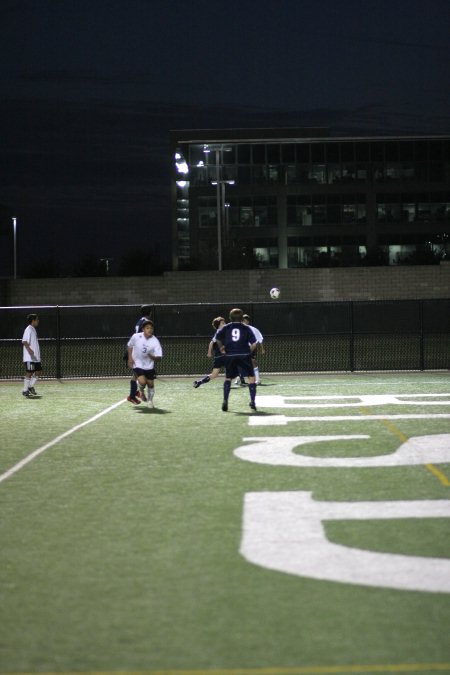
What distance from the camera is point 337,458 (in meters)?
12.4

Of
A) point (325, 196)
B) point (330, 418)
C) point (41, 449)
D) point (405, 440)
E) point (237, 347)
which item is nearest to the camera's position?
point (41, 449)

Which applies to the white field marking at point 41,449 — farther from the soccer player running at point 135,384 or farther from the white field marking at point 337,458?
the white field marking at point 337,458

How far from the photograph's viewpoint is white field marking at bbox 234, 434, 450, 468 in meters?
12.0

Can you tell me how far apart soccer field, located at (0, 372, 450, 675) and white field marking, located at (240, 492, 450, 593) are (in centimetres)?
2

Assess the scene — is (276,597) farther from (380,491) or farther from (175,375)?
(175,375)

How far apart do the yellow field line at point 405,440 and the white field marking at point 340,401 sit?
48.0 inches

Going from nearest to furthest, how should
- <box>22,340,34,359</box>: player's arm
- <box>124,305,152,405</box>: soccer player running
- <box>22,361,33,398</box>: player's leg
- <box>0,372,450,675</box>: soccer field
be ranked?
1. <box>0,372,450,675</box>: soccer field
2. <box>124,305,152,405</box>: soccer player running
3. <box>22,340,34,359</box>: player's arm
4. <box>22,361,33,398</box>: player's leg

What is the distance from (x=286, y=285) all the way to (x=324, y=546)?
38123mm

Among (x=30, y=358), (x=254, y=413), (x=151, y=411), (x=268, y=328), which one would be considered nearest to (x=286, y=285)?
(x=268, y=328)

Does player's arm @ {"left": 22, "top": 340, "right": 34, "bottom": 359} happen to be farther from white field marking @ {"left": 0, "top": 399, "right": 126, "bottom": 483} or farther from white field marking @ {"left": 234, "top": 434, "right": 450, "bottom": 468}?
white field marking @ {"left": 234, "top": 434, "right": 450, "bottom": 468}

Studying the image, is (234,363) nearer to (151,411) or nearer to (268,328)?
(151,411)

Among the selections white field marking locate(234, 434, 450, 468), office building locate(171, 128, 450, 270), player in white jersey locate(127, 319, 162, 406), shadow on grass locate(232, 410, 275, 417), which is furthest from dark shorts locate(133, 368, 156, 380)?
office building locate(171, 128, 450, 270)

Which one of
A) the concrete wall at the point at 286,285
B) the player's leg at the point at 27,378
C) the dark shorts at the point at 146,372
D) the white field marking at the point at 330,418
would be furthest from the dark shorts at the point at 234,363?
the concrete wall at the point at 286,285

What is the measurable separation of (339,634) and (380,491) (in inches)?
178
